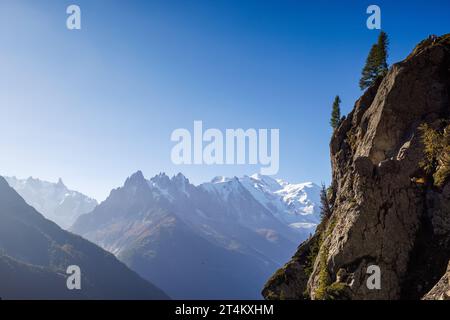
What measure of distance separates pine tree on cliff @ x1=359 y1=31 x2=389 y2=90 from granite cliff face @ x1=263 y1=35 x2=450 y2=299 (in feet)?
47.7

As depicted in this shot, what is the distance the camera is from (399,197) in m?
44.5

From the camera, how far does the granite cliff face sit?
40.3 meters

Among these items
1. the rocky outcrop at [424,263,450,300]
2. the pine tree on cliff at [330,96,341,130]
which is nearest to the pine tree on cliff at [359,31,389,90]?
the pine tree on cliff at [330,96,341,130]

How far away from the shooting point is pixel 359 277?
42.9 metres

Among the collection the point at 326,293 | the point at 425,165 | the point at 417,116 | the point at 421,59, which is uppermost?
the point at 421,59

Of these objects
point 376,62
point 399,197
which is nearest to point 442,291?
point 399,197

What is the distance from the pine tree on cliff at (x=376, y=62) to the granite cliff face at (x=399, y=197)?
47.7 feet

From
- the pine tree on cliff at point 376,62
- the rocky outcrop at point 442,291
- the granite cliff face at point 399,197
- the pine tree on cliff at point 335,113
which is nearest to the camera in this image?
the rocky outcrop at point 442,291

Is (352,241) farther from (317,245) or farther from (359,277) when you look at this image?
(317,245)

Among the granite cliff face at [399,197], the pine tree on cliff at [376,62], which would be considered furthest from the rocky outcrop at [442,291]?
the pine tree on cliff at [376,62]

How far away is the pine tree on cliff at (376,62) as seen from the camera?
7275 cm

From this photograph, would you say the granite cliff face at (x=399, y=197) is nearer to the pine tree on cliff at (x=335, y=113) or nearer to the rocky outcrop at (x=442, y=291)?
the rocky outcrop at (x=442, y=291)
